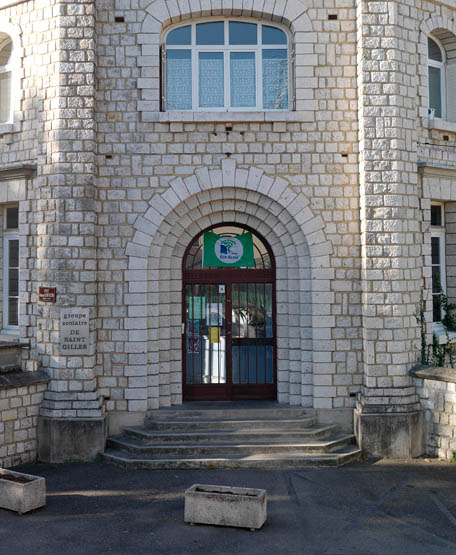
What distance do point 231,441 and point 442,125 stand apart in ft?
20.8

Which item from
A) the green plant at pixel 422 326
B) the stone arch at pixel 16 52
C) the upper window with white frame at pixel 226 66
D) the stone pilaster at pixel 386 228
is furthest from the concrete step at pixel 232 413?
the stone arch at pixel 16 52

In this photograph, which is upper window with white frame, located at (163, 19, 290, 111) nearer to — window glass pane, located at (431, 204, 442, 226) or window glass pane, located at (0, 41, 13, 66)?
window glass pane, located at (0, 41, 13, 66)

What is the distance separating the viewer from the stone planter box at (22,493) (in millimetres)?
6301

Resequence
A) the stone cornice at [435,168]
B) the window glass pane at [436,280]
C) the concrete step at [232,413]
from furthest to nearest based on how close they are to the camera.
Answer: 1. the window glass pane at [436,280]
2. the stone cornice at [435,168]
3. the concrete step at [232,413]

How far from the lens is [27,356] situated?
29.2ft

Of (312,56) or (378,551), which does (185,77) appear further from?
(378,551)

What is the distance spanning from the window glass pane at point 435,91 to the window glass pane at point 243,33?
3321 mm

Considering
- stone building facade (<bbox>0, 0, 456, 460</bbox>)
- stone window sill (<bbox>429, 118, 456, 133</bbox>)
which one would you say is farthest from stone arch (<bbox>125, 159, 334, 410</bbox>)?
stone window sill (<bbox>429, 118, 456, 133</bbox>)

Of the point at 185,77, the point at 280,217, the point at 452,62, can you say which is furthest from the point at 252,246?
the point at 452,62

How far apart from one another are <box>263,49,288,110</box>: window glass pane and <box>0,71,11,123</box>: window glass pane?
4.62 metres

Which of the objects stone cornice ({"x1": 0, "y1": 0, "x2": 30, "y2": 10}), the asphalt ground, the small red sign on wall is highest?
stone cornice ({"x1": 0, "y1": 0, "x2": 30, "y2": 10})

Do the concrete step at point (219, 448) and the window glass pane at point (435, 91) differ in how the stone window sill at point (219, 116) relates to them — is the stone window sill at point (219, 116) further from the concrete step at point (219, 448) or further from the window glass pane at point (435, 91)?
the concrete step at point (219, 448)

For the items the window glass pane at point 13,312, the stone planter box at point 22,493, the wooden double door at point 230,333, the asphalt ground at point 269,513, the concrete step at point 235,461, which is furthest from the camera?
the window glass pane at point 13,312

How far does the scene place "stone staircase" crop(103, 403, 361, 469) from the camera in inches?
312
